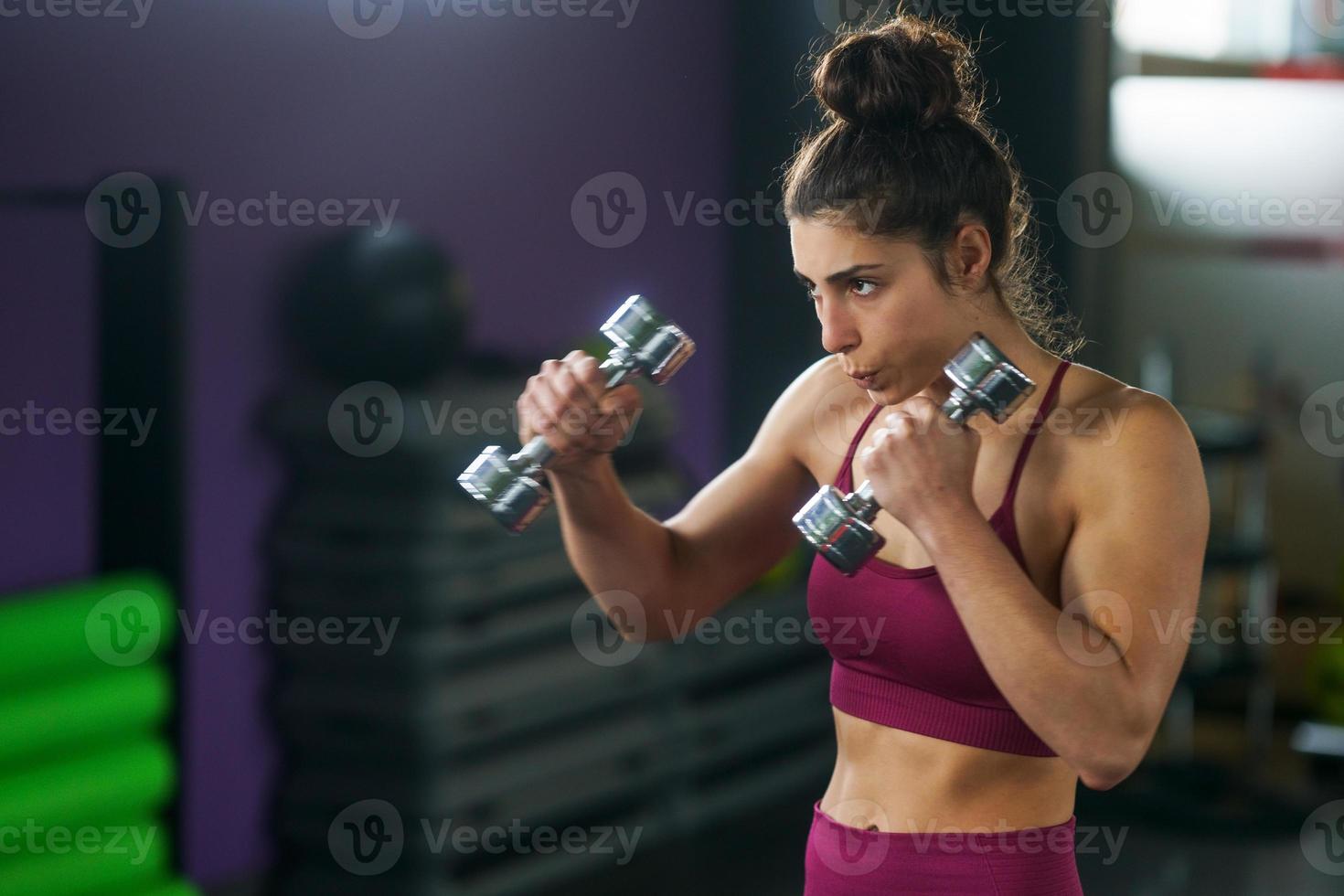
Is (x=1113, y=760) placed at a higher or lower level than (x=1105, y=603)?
lower

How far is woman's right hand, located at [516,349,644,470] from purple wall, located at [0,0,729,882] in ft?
6.74

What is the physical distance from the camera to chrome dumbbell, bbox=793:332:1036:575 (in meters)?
1.47

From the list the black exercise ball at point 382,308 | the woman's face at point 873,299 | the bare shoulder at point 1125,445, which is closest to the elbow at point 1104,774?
the bare shoulder at point 1125,445

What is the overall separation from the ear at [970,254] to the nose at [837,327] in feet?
0.42

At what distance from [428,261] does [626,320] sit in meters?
2.08

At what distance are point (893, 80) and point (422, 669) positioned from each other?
88.5 inches

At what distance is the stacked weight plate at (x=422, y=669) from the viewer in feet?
11.6

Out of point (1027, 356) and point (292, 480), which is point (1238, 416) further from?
point (1027, 356)

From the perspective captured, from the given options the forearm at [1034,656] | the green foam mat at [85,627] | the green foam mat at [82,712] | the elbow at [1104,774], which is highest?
the forearm at [1034,656]

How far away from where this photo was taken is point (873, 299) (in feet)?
5.11

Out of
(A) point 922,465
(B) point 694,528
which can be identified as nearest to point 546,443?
(B) point 694,528

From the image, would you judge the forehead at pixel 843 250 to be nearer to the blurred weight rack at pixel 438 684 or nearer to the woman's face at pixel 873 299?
the woman's face at pixel 873 299

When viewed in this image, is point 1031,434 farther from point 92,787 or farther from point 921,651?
point 92,787

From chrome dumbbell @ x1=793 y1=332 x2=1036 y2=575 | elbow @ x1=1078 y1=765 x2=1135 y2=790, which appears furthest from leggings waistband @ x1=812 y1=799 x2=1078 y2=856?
chrome dumbbell @ x1=793 y1=332 x2=1036 y2=575
